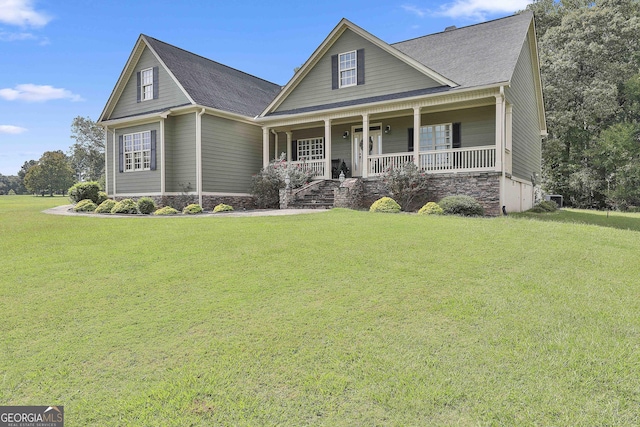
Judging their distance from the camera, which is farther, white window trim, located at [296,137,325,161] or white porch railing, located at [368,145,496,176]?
white window trim, located at [296,137,325,161]

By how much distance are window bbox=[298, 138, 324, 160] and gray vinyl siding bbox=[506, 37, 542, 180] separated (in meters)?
8.35

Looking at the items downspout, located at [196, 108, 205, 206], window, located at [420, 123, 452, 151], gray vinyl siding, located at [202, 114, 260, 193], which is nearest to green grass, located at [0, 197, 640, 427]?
window, located at [420, 123, 452, 151]

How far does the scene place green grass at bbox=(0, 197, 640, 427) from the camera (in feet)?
9.46

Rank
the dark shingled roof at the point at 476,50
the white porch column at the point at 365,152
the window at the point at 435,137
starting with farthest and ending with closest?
1. the window at the point at 435,137
2. the white porch column at the point at 365,152
3. the dark shingled roof at the point at 476,50

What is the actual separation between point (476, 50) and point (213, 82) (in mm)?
12366

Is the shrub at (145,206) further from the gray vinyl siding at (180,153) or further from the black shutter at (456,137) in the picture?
the black shutter at (456,137)

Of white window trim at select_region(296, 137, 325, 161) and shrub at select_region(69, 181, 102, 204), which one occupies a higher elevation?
white window trim at select_region(296, 137, 325, 161)

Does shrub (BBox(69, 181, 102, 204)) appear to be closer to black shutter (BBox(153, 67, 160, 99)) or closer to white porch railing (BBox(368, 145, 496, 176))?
black shutter (BBox(153, 67, 160, 99))

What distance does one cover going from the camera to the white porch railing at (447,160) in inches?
537

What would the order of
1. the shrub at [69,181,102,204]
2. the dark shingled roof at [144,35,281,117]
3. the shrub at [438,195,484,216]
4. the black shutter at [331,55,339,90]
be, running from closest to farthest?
the shrub at [438,195,484,216]
the black shutter at [331,55,339,90]
the dark shingled roof at [144,35,281,117]
the shrub at [69,181,102,204]

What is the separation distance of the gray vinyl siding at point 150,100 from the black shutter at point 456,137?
11427 mm

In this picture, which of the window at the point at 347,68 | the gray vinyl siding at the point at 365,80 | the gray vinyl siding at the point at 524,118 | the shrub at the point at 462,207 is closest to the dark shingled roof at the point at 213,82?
the gray vinyl siding at the point at 365,80

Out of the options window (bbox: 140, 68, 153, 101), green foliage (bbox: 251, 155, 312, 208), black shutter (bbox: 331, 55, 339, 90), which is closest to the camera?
green foliage (bbox: 251, 155, 312, 208)

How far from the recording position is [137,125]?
62.1 feet
